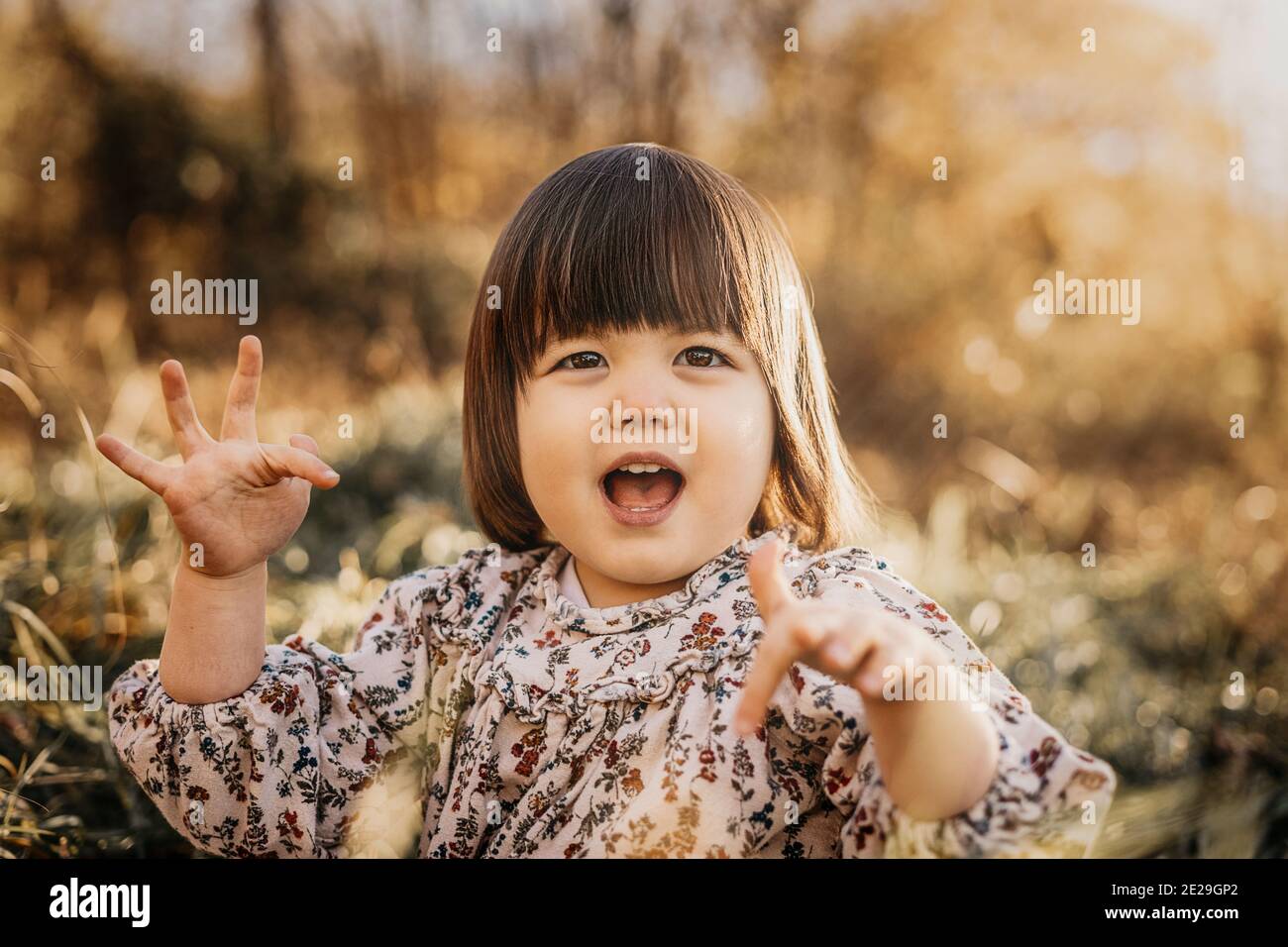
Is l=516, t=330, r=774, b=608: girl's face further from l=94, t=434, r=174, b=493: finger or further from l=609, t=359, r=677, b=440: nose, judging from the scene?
l=94, t=434, r=174, b=493: finger

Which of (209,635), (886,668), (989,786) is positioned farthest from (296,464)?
(989,786)

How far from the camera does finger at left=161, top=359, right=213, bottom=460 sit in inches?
59.1

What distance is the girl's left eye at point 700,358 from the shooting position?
5.09ft

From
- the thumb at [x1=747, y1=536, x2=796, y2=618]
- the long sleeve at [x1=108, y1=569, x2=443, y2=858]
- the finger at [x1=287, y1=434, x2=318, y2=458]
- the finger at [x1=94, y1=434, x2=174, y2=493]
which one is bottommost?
the long sleeve at [x1=108, y1=569, x2=443, y2=858]

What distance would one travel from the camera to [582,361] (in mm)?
1587

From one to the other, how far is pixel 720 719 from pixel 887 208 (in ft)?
14.5

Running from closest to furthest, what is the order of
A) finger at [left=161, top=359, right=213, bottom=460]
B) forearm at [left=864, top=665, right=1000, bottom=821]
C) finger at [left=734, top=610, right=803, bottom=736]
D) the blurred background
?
finger at [left=734, top=610, right=803, bottom=736] < forearm at [left=864, top=665, right=1000, bottom=821] < finger at [left=161, top=359, right=213, bottom=460] < the blurred background

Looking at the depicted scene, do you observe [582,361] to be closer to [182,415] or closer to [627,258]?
[627,258]

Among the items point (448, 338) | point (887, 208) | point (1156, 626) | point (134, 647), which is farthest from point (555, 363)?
point (887, 208)

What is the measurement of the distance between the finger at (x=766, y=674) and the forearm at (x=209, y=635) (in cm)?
82

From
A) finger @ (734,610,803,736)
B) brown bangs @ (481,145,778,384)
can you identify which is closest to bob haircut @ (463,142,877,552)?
brown bangs @ (481,145,778,384)

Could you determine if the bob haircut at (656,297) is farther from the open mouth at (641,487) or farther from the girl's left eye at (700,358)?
the open mouth at (641,487)

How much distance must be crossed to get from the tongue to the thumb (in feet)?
1.29

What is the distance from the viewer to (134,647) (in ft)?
8.02
